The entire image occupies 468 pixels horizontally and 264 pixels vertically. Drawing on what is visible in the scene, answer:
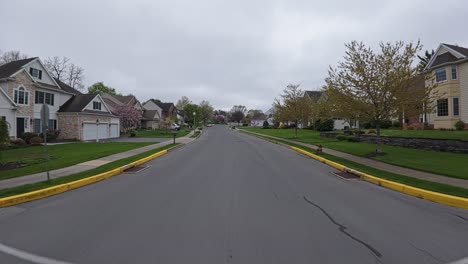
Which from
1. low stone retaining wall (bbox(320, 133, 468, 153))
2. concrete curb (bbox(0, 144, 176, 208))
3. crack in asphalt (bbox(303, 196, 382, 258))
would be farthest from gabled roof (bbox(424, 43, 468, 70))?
concrete curb (bbox(0, 144, 176, 208))

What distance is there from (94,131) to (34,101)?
7.34 metres

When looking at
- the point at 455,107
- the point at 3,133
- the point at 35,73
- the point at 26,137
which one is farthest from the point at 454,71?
the point at 35,73

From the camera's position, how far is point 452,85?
27.8m

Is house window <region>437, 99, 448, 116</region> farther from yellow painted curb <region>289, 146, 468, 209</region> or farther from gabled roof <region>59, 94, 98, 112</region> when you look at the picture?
gabled roof <region>59, 94, 98, 112</region>

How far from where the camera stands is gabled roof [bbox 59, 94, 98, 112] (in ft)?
117

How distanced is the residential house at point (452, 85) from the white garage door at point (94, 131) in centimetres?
3620

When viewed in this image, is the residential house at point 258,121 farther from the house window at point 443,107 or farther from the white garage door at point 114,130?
the house window at point 443,107

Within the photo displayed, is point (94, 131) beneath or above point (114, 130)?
beneath

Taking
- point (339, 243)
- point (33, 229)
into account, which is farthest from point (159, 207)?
point (339, 243)

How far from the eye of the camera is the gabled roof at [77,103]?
117 ft

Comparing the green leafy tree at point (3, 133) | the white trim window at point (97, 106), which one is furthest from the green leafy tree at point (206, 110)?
the green leafy tree at point (3, 133)

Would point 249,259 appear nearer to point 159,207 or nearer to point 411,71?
point 159,207

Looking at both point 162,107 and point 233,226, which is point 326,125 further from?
point 162,107

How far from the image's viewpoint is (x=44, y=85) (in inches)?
1339
